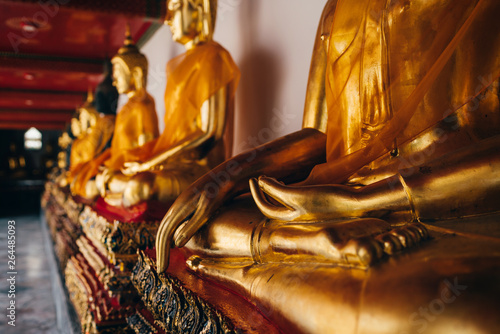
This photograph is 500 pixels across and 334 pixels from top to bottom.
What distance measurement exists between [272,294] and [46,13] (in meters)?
3.29

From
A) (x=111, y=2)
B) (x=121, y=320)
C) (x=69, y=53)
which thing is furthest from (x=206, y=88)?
(x=69, y=53)

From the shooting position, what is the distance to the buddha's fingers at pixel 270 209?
2.50 feet

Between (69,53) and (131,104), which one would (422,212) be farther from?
(69,53)

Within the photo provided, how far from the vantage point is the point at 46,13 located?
10.8 feet

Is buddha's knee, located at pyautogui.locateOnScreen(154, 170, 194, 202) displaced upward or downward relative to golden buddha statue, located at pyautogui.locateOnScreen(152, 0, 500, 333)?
downward

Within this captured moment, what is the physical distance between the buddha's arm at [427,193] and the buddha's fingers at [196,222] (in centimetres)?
25

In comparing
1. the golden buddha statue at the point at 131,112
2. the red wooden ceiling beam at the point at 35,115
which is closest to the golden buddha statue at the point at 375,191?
the golden buddha statue at the point at 131,112

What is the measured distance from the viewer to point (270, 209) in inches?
31.5

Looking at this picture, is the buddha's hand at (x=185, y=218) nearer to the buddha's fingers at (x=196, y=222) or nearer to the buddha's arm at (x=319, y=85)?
the buddha's fingers at (x=196, y=222)

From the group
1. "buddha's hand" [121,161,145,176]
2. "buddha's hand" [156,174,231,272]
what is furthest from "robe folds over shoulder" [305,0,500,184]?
"buddha's hand" [121,161,145,176]

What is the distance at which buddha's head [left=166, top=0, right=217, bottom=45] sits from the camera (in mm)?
1819

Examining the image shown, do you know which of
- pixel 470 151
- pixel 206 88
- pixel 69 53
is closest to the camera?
pixel 470 151

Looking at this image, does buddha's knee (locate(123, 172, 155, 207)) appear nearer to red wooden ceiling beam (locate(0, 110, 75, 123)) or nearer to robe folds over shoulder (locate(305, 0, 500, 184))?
robe folds over shoulder (locate(305, 0, 500, 184))

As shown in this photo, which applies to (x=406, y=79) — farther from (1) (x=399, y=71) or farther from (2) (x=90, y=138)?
(2) (x=90, y=138)
